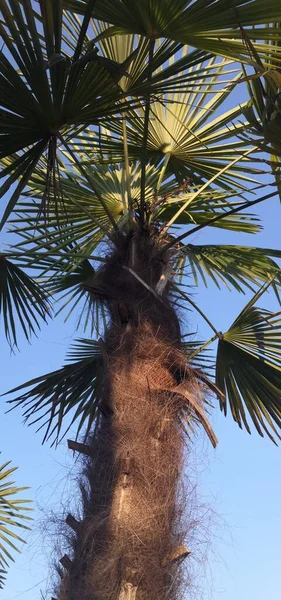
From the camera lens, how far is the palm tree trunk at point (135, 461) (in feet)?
9.53

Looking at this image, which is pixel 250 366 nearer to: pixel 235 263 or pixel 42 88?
pixel 235 263

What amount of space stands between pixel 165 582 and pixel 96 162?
2.46m

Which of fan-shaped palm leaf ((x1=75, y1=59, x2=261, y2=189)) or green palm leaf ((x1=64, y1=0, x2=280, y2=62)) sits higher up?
fan-shaped palm leaf ((x1=75, y1=59, x2=261, y2=189))

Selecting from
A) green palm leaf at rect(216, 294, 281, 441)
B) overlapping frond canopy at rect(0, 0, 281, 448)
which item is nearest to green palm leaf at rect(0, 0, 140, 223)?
overlapping frond canopy at rect(0, 0, 281, 448)

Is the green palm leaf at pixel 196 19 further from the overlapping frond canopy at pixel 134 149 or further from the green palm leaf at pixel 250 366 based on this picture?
the green palm leaf at pixel 250 366

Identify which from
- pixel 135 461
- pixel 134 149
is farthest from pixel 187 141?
pixel 135 461

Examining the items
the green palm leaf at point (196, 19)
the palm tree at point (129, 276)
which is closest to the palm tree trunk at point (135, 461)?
the palm tree at point (129, 276)

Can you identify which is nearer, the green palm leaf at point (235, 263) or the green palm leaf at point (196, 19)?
the green palm leaf at point (196, 19)

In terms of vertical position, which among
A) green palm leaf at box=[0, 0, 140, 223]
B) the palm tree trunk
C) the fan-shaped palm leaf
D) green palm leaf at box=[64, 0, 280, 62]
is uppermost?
the fan-shaped palm leaf

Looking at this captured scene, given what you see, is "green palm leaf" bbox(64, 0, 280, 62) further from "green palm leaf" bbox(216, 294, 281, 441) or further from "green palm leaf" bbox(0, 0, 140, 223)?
"green palm leaf" bbox(216, 294, 281, 441)

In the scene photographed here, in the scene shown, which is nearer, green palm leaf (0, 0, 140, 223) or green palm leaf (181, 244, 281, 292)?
green palm leaf (0, 0, 140, 223)

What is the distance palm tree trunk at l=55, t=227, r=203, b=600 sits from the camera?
9.53 feet

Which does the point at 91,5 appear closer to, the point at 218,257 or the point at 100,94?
the point at 100,94

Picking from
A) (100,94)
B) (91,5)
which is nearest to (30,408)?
(100,94)
